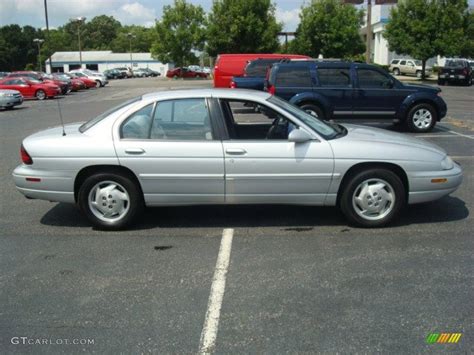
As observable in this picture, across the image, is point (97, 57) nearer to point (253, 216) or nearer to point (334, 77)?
point (334, 77)

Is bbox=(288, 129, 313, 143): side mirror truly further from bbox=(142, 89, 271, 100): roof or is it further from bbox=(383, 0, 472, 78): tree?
bbox=(383, 0, 472, 78): tree

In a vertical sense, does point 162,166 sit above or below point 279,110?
below

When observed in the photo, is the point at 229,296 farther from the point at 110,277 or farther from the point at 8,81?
the point at 8,81

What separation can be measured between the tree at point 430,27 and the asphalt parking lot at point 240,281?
33.7 meters

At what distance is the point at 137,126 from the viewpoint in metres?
5.23

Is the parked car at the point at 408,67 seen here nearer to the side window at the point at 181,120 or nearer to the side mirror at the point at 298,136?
the side mirror at the point at 298,136

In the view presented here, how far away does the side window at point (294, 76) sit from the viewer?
12.3 meters

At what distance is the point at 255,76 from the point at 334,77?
6.23 metres

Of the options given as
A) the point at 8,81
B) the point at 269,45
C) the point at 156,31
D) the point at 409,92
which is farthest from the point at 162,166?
the point at 156,31

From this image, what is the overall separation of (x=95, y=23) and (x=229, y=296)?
15816 cm

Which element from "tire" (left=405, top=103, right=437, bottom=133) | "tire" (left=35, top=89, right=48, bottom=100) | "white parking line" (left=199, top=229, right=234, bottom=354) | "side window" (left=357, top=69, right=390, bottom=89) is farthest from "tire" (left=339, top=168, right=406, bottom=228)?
"tire" (left=35, top=89, right=48, bottom=100)

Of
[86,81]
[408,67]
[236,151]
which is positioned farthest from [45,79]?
[408,67]

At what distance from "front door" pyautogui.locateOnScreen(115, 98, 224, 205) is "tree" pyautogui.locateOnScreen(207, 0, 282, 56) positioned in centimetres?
3951

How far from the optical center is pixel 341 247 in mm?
4793
